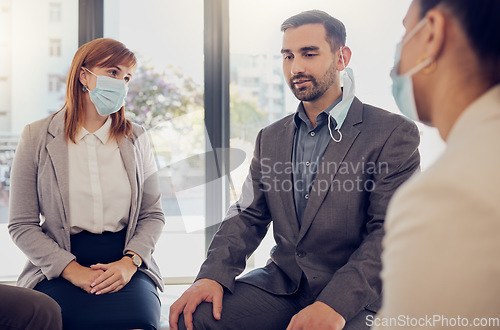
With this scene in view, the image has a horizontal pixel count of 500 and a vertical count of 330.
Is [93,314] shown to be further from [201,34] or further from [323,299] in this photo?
[201,34]

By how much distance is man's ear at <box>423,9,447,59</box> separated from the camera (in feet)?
2.16

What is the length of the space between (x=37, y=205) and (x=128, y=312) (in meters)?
0.61

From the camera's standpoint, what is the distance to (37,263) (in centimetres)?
177

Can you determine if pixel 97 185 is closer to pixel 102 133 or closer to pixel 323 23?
pixel 102 133

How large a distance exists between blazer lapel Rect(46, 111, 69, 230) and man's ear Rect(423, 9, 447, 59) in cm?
156

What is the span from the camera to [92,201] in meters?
1.89

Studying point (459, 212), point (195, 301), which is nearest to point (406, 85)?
point (459, 212)

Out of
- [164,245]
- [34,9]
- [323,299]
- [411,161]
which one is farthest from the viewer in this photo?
[164,245]

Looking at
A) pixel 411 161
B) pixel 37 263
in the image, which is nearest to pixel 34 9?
pixel 37 263

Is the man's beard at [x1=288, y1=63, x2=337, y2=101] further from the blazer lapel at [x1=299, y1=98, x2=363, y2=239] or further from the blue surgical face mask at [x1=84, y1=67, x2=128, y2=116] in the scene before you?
the blue surgical face mask at [x1=84, y1=67, x2=128, y2=116]

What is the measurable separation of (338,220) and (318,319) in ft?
1.20

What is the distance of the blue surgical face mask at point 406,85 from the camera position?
2.38 feet

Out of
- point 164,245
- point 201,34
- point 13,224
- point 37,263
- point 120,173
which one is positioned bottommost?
point 164,245

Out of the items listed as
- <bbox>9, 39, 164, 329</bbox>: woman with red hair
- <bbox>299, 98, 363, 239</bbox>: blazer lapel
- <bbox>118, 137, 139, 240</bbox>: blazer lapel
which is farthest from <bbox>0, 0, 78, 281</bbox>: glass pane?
<bbox>299, 98, 363, 239</bbox>: blazer lapel
